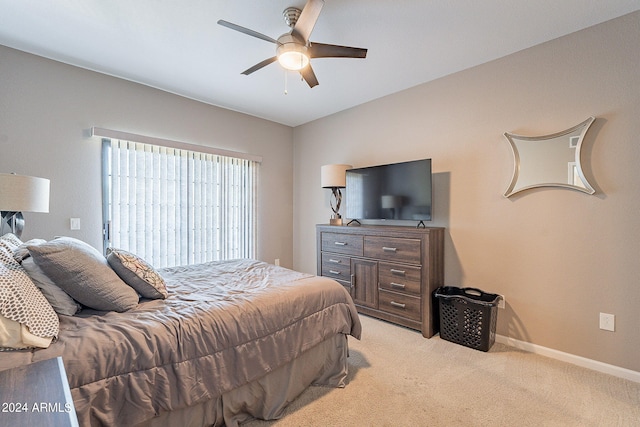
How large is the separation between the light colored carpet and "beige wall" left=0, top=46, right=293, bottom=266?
8.74ft

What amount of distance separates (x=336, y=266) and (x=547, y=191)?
2.22m

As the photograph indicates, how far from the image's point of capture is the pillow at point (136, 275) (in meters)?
1.64

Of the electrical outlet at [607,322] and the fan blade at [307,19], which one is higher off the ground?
the fan blade at [307,19]

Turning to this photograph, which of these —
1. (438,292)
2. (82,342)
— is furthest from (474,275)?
(82,342)

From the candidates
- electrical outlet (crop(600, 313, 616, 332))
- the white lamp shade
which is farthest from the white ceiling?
electrical outlet (crop(600, 313, 616, 332))

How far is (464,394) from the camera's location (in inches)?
73.7

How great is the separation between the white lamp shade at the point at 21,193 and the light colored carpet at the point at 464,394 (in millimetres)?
2118

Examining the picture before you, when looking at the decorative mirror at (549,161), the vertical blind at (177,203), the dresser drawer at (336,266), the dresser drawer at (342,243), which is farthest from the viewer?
the dresser drawer at (336,266)

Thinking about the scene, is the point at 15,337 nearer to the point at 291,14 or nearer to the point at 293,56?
the point at 293,56

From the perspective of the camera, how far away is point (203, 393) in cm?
137

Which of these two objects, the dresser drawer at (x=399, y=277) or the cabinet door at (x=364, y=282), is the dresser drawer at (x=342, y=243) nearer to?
the cabinet door at (x=364, y=282)

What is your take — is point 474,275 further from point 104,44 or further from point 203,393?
point 104,44

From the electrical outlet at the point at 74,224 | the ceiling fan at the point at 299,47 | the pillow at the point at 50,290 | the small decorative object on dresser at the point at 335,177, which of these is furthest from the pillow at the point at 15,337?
the small decorative object on dresser at the point at 335,177

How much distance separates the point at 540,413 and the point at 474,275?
1262mm
